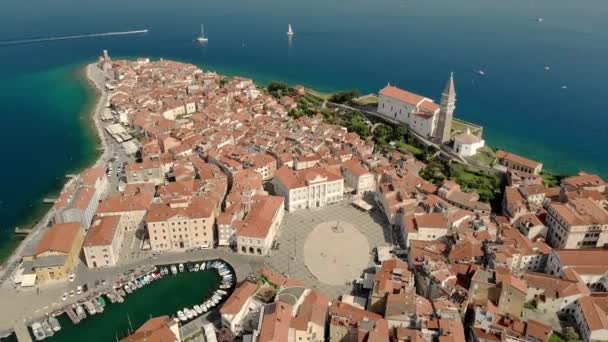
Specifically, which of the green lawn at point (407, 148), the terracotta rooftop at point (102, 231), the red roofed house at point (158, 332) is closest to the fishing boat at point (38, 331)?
the red roofed house at point (158, 332)

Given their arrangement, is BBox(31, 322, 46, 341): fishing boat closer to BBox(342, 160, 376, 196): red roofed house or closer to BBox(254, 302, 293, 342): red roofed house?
BBox(254, 302, 293, 342): red roofed house

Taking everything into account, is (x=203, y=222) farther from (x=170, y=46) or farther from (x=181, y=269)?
(x=170, y=46)

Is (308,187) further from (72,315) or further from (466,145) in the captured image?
(72,315)

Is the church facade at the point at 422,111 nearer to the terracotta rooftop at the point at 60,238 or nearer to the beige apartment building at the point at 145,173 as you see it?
the beige apartment building at the point at 145,173

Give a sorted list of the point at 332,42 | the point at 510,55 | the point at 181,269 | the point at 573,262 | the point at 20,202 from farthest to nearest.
A: the point at 332,42
the point at 510,55
the point at 20,202
the point at 181,269
the point at 573,262

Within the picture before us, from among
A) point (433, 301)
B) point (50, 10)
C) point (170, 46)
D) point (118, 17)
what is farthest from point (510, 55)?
point (50, 10)

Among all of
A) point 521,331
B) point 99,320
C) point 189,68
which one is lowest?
point 99,320

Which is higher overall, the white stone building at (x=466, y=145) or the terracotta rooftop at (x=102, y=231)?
the white stone building at (x=466, y=145)
